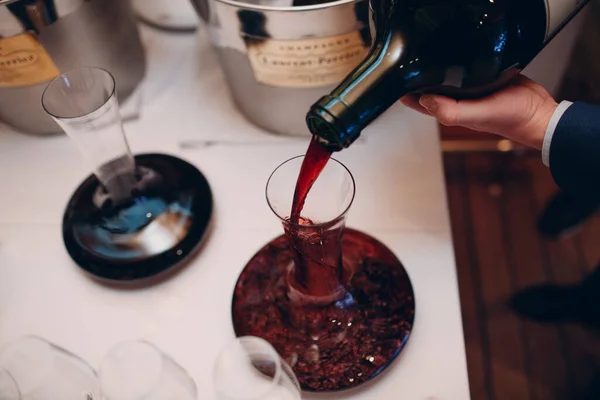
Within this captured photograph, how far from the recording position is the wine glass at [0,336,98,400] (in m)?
0.47

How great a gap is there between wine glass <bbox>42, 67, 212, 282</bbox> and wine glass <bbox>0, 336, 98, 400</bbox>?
11 cm

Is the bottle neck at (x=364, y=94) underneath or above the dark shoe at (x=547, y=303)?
above

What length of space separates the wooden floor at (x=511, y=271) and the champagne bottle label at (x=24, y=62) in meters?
0.85

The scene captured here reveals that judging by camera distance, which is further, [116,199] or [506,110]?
[116,199]

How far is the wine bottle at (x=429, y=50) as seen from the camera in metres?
0.39

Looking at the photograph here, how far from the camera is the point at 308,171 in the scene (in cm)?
46

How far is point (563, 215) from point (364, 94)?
2.90 ft

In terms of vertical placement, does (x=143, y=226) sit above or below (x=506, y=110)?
below

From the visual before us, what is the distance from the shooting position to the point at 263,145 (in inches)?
27.7

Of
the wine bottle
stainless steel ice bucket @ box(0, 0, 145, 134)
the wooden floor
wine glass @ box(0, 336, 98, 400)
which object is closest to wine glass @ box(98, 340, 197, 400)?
wine glass @ box(0, 336, 98, 400)

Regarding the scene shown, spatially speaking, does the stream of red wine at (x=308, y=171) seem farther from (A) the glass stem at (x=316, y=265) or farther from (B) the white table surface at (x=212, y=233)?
(B) the white table surface at (x=212, y=233)

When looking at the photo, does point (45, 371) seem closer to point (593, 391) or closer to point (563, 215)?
point (593, 391)

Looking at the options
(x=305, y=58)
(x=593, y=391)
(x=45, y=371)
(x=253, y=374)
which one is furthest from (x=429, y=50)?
(x=593, y=391)

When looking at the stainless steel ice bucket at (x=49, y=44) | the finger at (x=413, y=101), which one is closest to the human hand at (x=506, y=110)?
the finger at (x=413, y=101)
